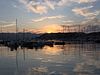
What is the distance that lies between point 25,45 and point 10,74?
53825mm

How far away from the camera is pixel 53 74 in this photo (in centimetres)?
1872

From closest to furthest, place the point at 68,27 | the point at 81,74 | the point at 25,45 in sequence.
→ the point at 81,74
the point at 25,45
the point at 68,27

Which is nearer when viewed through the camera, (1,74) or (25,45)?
(1,74)

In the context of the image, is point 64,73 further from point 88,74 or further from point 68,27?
point 68,27

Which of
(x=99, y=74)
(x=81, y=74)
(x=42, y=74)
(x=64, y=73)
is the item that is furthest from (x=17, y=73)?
(x=99, y=74)

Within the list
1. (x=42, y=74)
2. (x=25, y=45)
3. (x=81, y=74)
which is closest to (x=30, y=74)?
(x=42, y=74)

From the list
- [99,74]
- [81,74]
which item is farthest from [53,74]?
[99,74]

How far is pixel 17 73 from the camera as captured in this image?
758 inches

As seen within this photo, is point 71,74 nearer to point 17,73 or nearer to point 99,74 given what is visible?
point 99,74

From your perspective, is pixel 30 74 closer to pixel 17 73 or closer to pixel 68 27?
pixel 17 73

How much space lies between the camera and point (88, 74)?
18.5 metres

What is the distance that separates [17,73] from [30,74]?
1309mm

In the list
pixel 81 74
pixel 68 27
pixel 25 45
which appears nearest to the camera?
pixel 81 74

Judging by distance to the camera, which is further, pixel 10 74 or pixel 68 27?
pixel 68 27
